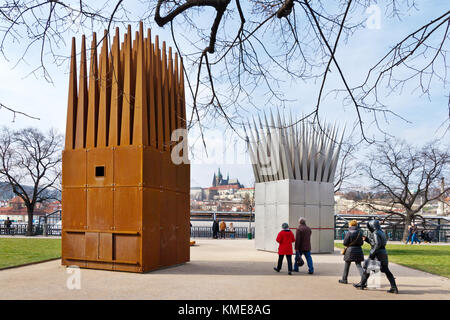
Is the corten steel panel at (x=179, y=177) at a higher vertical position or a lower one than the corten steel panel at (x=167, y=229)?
higher

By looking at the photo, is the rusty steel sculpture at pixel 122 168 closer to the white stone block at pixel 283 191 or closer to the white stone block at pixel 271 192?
the white stone block at pixel 283 191

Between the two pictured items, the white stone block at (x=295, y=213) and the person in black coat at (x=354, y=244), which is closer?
the person in black coat at (x=354, y=244)

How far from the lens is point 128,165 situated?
1169cm

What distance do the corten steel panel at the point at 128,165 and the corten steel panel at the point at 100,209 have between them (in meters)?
0.50

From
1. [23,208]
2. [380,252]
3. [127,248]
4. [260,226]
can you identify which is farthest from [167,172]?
[23,208]

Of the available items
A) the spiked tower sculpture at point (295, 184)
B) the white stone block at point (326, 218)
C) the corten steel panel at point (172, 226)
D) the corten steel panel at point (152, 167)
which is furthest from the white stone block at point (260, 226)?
the corten steel panel at point (152, 167)

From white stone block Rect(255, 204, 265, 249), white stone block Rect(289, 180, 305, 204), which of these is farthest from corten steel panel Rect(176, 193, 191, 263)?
white stone block Rect(255, 204, 265, 249)

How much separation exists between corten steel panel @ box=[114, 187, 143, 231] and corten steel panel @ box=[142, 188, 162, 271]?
0.15m

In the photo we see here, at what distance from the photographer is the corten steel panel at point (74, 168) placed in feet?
40.7

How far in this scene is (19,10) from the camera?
4941 millimetres

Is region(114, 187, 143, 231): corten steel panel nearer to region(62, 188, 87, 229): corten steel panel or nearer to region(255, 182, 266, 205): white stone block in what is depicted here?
region(62, 188, 87, 229): corten steel panel

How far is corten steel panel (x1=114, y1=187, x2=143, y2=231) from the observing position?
11383 millimetres

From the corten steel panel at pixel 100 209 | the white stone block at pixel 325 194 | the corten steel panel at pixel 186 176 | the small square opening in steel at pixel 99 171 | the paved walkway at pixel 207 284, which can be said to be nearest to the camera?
the paved walkway at pixel 207 284

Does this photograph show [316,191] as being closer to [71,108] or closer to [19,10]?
[71,108]
